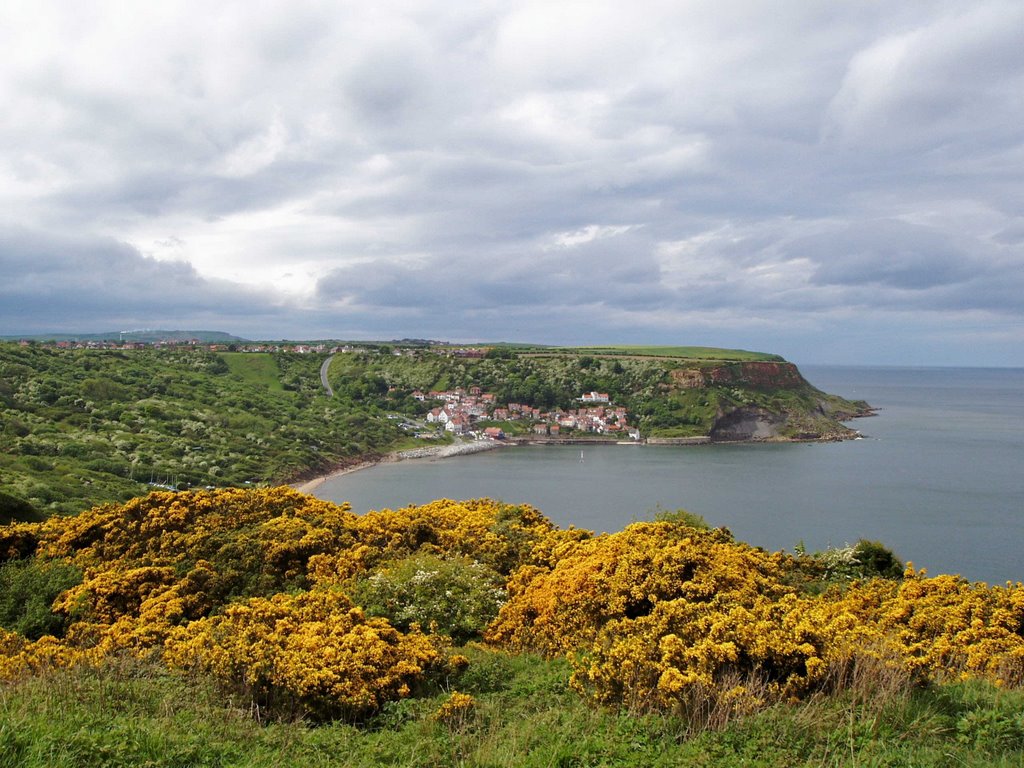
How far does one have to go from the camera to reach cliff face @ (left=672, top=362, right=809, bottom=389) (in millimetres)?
123125

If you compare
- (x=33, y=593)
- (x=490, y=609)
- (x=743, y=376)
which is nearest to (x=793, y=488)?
(x=490, y=609)

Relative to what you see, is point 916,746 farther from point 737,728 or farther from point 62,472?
point 62,472

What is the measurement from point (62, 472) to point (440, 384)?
85.1m

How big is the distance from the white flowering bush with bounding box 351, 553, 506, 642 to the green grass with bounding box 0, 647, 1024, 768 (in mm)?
3387

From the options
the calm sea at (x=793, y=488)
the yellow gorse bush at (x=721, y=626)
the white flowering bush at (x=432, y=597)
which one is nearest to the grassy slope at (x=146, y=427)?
the calm sea at (x=793, y=488)

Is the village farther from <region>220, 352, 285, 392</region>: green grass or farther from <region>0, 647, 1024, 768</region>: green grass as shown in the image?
<region>0, 647, 1024, 768</region>: green grass

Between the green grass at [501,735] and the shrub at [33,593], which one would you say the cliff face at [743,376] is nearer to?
the shrub at [33,593]

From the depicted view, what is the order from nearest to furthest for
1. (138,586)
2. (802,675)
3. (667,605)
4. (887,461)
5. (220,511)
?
(802,675)
(667,605)
(138,586)
(220,511)
(887,461)

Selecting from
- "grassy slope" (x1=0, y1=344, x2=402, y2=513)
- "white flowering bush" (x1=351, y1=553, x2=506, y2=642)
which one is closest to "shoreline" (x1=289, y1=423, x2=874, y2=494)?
"grassy slope" (x1=0, y1=344, x2=402, y2=513)

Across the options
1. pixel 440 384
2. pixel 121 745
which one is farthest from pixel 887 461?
pixel 121 745

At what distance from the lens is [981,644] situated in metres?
9.23

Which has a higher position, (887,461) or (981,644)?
(981,644)

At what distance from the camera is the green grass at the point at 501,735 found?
18.5 feet

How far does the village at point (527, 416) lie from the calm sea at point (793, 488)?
9.12 metres
